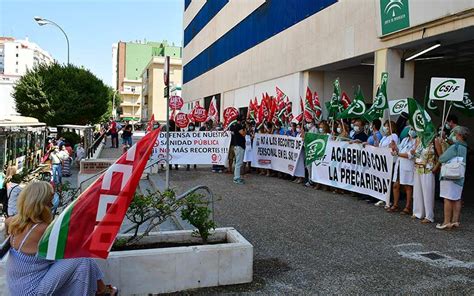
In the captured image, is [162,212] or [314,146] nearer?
[162,212]

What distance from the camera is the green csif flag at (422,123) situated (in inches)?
319

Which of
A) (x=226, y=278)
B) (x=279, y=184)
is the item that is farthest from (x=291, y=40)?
(x=226, y=278)

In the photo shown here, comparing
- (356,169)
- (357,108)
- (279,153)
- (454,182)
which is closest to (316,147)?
(357,108)

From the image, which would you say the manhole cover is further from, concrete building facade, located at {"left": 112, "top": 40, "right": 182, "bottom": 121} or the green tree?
concrete building facade, located at {"left": 112, "top": 40, "right": 182, "bottom": 121}

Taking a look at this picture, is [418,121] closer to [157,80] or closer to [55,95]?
[55,95]

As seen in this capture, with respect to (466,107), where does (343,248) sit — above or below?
below

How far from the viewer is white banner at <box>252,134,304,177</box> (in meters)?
13.0

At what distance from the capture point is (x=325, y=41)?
52.6 ft

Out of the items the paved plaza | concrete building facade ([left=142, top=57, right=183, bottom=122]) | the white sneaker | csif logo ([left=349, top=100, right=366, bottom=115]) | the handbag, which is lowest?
the paved plaza

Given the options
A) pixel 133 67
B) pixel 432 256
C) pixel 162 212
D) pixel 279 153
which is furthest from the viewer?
pixel 133 67

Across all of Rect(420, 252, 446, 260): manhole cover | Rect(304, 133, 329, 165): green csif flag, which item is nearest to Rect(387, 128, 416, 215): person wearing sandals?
Rect(420, 252, 446, 260): manhole cover

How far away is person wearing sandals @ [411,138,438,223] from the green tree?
32.0 metres

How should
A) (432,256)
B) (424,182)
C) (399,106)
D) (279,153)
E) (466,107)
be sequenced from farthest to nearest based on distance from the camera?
(279,153) < (466,107) < (399,106) < (424,182) < (432,256)

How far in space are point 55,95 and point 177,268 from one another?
1344 inches
